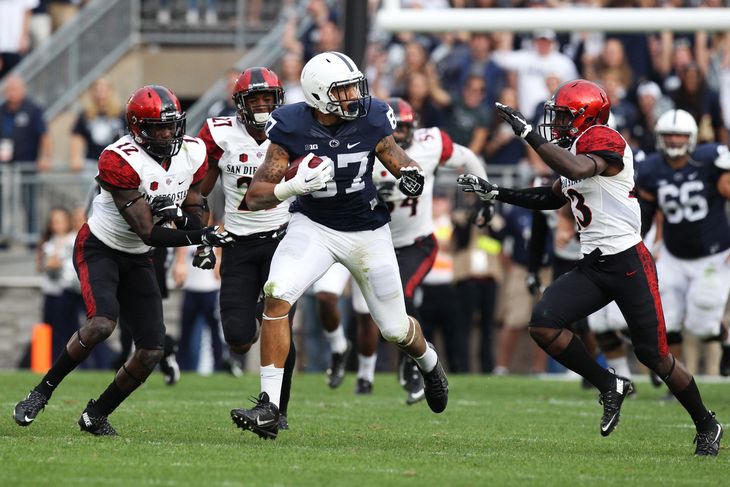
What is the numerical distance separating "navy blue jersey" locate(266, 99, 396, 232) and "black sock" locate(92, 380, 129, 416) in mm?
1267

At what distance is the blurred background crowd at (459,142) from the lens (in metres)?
13.1

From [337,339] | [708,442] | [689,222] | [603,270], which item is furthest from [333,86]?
[689,222]

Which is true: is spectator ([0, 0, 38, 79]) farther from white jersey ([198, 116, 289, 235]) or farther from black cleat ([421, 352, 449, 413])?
black cleat ([421, 352, 449, 413])

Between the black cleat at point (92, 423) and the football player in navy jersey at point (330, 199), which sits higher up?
the football player in navy jersey at point (330, 199)

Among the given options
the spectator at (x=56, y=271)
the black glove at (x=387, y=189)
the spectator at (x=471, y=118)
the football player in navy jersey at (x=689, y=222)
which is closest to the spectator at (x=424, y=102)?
the spectator at (x=471, y=118)

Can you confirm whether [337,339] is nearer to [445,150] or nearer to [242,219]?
[445,150]

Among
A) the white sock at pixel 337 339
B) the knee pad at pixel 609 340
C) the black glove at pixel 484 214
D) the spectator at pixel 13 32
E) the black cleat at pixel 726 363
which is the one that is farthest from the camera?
the spectator at pixel 13 32

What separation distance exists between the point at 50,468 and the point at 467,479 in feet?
5.54

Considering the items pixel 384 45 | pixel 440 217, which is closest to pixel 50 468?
pixel 440 217

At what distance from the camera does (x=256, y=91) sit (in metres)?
7.50

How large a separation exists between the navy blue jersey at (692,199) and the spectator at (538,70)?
4.03 metres

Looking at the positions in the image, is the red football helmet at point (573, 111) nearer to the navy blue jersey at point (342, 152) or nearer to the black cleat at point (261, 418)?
the navy blue jersey at point (342, 152)

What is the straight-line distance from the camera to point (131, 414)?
319 inches

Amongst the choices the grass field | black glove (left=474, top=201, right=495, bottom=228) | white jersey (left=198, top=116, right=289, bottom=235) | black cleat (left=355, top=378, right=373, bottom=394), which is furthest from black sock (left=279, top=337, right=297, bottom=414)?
black cleat (left=355, top=378, right=373, bottom=394)
